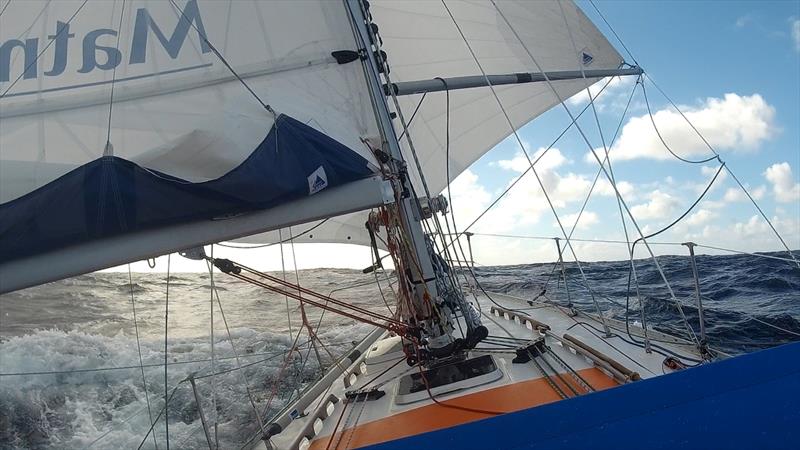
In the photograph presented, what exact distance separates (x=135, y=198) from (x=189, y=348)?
682 centimetres

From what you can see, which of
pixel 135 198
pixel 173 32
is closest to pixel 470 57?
pixel 173 32

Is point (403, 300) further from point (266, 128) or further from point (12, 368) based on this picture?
point (12, 368)

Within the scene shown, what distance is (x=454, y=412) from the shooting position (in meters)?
2.68

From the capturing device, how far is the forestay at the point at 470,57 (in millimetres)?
5277

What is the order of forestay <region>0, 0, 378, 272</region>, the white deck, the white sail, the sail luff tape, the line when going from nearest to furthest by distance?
1. forestay <region>0, 0, 378, 272</region>
2. the white sail
3. the line
4. the sail luff tape
5. the white deck

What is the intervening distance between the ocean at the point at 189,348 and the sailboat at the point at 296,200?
29.0 inches

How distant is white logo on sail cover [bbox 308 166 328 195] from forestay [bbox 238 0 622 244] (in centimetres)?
286

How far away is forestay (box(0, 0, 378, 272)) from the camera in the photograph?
1963mm

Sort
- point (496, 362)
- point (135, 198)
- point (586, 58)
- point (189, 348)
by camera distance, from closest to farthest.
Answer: point (135, 198) → point (496, 362) → point (586, 58) → point (189, 348)

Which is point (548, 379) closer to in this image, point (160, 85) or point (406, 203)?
point (406, 203)

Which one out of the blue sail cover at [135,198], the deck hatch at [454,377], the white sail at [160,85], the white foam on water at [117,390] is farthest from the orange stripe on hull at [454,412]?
the white sail at [160,85]

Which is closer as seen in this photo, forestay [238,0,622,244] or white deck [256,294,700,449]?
white deck [256,294,700,449]

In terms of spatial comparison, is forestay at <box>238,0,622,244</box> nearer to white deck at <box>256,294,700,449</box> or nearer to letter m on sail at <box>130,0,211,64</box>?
white deck at <box>256,294,700,449</box>

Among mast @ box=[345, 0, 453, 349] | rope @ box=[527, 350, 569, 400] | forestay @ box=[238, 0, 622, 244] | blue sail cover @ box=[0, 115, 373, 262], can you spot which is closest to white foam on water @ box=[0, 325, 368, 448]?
mast @ box=[345, 0, 453, 349]
